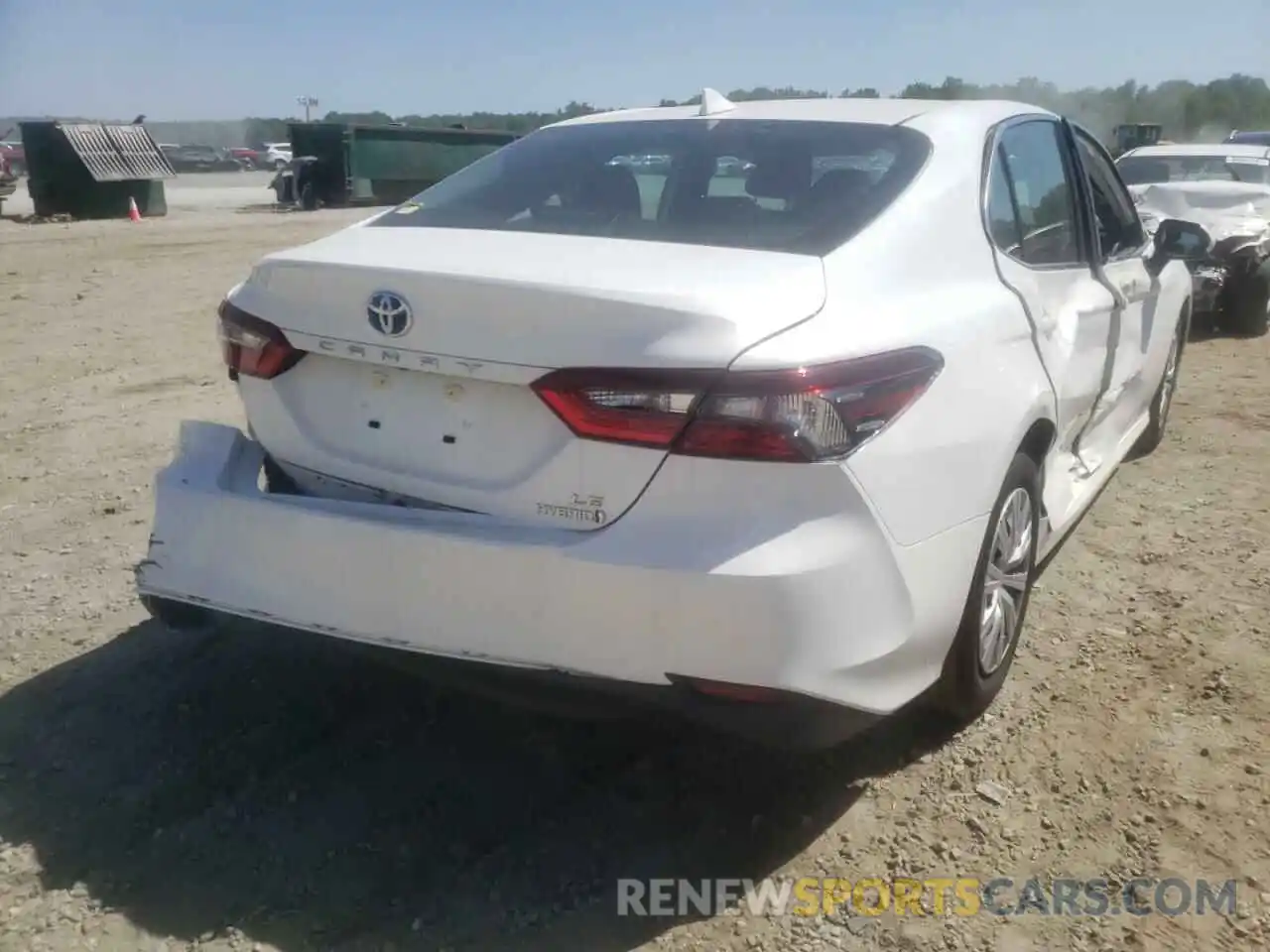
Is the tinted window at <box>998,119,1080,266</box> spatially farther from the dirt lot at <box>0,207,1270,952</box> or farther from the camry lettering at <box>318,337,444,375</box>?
the camry lettering at <box>318,337,444,375</box>

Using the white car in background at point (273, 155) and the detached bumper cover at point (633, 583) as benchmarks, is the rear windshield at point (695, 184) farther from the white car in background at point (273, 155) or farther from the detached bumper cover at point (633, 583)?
the white car in background at point (273, 155)

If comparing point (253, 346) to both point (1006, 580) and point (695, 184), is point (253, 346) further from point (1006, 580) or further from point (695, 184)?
point (1006, 580)

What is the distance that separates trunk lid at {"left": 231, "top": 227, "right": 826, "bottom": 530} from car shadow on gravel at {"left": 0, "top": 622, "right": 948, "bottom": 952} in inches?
18.1

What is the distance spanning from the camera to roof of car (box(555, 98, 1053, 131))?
331 centimetres

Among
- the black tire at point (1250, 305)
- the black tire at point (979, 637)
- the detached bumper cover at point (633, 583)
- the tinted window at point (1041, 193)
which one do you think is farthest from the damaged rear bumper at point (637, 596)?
the black tire at point (1250, 305)

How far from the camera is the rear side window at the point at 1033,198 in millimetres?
3248

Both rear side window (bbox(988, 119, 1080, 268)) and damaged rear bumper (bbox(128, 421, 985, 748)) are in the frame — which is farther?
rear side window (bbox(988, 119, 1080, 268))

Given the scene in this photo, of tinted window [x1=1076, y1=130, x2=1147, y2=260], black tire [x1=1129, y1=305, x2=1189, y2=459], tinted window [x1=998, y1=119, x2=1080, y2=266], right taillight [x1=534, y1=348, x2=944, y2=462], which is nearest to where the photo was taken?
right taillight [x1=534, y1=348, x2=944, y2=462]

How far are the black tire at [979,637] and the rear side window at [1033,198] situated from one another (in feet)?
2.09

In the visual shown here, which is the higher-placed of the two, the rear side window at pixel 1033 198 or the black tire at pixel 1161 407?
the rear side window at pixel 1033 198

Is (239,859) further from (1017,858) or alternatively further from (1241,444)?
(1241,444)

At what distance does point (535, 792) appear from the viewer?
2.84m

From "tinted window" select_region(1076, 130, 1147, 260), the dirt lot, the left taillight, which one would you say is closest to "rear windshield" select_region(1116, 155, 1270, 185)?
"tinted window" select_region(1076, 130, 1147, 260)

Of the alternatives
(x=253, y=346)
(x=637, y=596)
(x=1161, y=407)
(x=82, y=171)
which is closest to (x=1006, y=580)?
(x=637, y=596)
